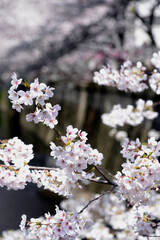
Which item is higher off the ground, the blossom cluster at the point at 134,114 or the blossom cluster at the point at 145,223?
the blossom cluster at the point at 134,114

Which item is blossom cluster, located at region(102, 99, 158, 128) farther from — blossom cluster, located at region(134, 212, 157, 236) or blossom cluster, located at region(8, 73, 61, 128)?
blossom cluster, located at region(8, 73, 61, 128)

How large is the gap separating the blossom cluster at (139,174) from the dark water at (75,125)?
2614 millimetres

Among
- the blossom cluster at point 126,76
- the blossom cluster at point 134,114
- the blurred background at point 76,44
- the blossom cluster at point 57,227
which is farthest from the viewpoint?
the blurred background at point 76,44

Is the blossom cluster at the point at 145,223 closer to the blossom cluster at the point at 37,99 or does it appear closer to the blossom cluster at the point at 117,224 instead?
the blossom cluster at the point at 117,224

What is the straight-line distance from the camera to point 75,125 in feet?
21.0

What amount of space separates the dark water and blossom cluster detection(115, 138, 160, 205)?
2614 mm

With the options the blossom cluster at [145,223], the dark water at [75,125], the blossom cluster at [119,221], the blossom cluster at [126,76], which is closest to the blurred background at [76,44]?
the dark water at [75,125]

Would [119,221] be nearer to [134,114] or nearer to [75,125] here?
[134,114]

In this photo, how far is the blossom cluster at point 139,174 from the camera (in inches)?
49.9

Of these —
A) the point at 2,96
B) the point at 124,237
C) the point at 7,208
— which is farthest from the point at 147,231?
the point at 2,96

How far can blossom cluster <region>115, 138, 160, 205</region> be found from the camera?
127 cm

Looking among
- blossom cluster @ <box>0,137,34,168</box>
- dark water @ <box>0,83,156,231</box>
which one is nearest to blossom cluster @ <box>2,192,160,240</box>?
blossom cluster @ <box>0,137,34,168</box>

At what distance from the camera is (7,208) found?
165 inches

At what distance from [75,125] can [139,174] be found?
513 centimetres
